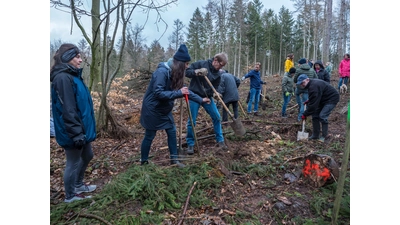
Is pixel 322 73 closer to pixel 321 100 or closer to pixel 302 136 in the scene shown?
pixel 321 100

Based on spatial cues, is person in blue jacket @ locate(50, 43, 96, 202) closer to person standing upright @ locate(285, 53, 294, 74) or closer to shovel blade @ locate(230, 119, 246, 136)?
shovel blade @ locate(230, 119, 246, 136)

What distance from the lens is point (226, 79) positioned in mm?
6652

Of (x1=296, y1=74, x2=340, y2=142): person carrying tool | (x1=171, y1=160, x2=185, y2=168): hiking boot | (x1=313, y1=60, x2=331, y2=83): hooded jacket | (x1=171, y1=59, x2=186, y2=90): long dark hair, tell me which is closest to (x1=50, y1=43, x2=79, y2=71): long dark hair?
(x1=171, y1=59, x2=186, y2=90): long dark hair

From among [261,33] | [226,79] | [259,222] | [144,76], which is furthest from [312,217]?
[261,33]

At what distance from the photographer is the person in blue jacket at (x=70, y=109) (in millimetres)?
2621

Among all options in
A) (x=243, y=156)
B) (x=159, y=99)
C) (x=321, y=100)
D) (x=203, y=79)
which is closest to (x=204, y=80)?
(x=203, y=79)

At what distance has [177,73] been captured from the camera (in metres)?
3.64

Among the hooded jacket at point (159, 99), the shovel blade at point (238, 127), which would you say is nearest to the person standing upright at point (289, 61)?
the shovel blade at point (238, 127)

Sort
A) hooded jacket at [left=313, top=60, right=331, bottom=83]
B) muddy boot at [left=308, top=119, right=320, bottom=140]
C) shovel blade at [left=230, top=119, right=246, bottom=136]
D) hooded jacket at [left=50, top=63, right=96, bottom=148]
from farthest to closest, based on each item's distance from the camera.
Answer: hooded jacket at [left=313, top=60, right=331, bottom=83], muddy boot at [left=308, top=119, right=320, bottom=140], shovel blade at [left=230, top=119, right=246, bottom=136], hooded jacket at [left=50, top=63, right=96, bottom=148]

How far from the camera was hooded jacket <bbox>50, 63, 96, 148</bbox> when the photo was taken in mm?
2617

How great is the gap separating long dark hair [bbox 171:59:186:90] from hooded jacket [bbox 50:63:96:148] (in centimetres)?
126

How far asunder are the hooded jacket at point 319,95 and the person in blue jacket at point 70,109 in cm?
461

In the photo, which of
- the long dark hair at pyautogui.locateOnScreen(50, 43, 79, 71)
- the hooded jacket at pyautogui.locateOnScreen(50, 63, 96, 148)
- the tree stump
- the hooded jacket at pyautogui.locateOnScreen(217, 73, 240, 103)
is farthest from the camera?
the hooded jacket at pyautogui.locateOnScreen(217, 73, 240, 103)

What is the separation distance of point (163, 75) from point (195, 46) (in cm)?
3106
